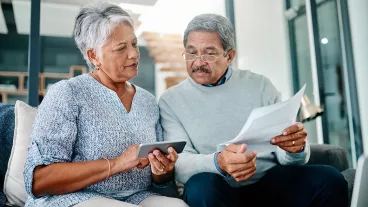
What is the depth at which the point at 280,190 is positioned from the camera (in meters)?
1.29

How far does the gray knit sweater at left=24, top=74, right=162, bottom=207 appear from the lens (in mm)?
1051

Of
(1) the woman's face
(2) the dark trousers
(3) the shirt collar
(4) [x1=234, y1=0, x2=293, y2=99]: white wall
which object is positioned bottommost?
(2) the dark trousers

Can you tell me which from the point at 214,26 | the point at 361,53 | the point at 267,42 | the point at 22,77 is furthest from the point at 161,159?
the point at 267,42

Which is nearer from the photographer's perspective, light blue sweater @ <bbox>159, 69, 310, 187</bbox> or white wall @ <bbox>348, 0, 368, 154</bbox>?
light blue sweater @ <bbox>159, 69, 310, 187</bbox>

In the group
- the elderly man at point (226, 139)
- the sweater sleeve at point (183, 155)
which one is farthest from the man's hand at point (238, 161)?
the sweater sleeve at point (183, 155)

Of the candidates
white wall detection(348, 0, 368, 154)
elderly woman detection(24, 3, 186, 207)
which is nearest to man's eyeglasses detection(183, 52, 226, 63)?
elderly woman detection(24, 3, 186, 207)

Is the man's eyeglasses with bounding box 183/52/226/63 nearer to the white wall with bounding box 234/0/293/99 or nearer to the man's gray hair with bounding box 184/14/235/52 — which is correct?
the man's gray hair with bounding box 184/14/235/52

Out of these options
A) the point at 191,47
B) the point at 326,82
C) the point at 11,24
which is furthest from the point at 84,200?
the point at 326,82

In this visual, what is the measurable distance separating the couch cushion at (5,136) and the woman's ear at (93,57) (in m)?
0.47

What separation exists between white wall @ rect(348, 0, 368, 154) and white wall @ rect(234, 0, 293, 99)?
875 millimetres

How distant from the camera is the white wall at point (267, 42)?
13.5 ft

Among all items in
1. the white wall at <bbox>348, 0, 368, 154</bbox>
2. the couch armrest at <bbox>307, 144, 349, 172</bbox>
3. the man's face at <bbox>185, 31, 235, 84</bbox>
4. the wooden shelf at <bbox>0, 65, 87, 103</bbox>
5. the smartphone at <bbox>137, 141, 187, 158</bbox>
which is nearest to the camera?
the smartphone at <bbox>137, 141, 187, 158</bbox>

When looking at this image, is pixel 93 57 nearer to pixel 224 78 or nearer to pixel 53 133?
pixel 53 133

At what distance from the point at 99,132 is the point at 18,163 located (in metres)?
0.46
